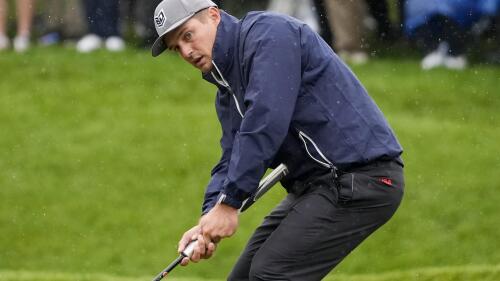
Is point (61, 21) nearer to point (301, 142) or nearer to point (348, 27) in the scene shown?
point (348, 27)

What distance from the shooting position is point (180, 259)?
6.06m

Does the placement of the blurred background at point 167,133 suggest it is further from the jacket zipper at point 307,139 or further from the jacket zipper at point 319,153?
the jacket zipper at point 319,153

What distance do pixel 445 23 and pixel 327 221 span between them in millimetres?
9059

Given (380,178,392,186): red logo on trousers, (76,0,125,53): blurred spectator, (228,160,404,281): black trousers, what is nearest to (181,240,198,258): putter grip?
(228,160,404,281): black trousers

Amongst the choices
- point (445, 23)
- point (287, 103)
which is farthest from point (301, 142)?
point (445, 23)

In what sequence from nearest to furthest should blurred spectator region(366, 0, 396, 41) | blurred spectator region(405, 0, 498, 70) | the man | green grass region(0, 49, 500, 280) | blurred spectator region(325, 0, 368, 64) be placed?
the man, green grass region(0, 49, 500, 280), blurred spectator region(405, 0, 498, 70), blurred spectator region(325, 0, 368, 64), blurred spectator region(366, 0, 396, 41)

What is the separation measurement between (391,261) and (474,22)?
4141 mm

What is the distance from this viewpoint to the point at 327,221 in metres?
5.87

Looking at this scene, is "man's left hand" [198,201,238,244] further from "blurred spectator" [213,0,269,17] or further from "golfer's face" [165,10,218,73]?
"blurred spectator" [213,0,269,17]

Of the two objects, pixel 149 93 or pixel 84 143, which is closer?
pixel 84 143

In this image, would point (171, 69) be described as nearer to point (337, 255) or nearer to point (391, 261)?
point (391, 261)

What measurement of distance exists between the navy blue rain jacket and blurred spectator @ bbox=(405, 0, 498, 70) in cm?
869

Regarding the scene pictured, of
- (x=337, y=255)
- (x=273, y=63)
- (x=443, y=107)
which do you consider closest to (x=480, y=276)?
(x=337, y=255)

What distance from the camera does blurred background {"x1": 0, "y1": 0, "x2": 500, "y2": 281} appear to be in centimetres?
1220
